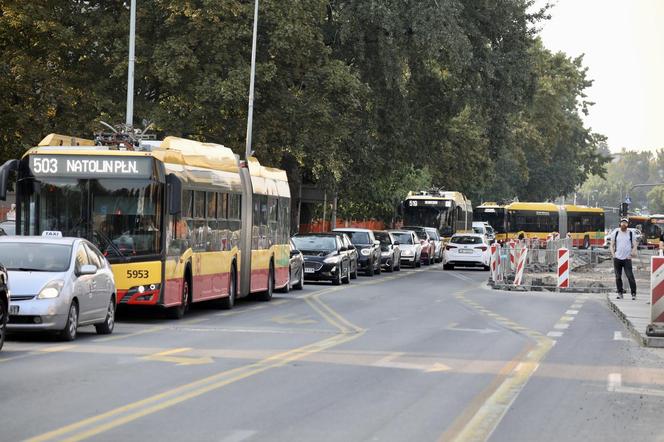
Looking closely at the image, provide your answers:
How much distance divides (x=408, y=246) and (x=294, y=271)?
2465 centimetres

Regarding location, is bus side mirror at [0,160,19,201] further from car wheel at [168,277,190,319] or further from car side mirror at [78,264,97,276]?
car wheel at [168,277,190,319]

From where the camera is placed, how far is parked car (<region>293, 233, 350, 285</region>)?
41.1 meters

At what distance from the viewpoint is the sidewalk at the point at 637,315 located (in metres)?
20.9

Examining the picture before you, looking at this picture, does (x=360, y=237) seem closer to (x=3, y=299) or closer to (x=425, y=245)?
(x=425, y=245)

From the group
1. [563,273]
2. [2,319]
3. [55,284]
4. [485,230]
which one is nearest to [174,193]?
[55,284]

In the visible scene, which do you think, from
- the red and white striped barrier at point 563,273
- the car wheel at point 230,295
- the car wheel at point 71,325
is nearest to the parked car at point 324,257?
the red and white striped barrier at point 563,273

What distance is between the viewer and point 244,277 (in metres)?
30.5

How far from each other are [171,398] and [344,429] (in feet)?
7.80

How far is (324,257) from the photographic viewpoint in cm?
4141

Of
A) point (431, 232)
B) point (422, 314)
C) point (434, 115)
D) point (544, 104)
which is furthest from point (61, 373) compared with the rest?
point (544, 104)

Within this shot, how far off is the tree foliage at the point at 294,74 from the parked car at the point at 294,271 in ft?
27.0

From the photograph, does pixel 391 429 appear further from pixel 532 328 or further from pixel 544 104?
pixel 544 104

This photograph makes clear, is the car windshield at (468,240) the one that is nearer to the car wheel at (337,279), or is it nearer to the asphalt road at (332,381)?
the car wheel at (337,279)

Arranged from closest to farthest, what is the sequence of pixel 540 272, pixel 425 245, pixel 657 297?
pixel 657 297, pixel 540 272, pixel 425 245
